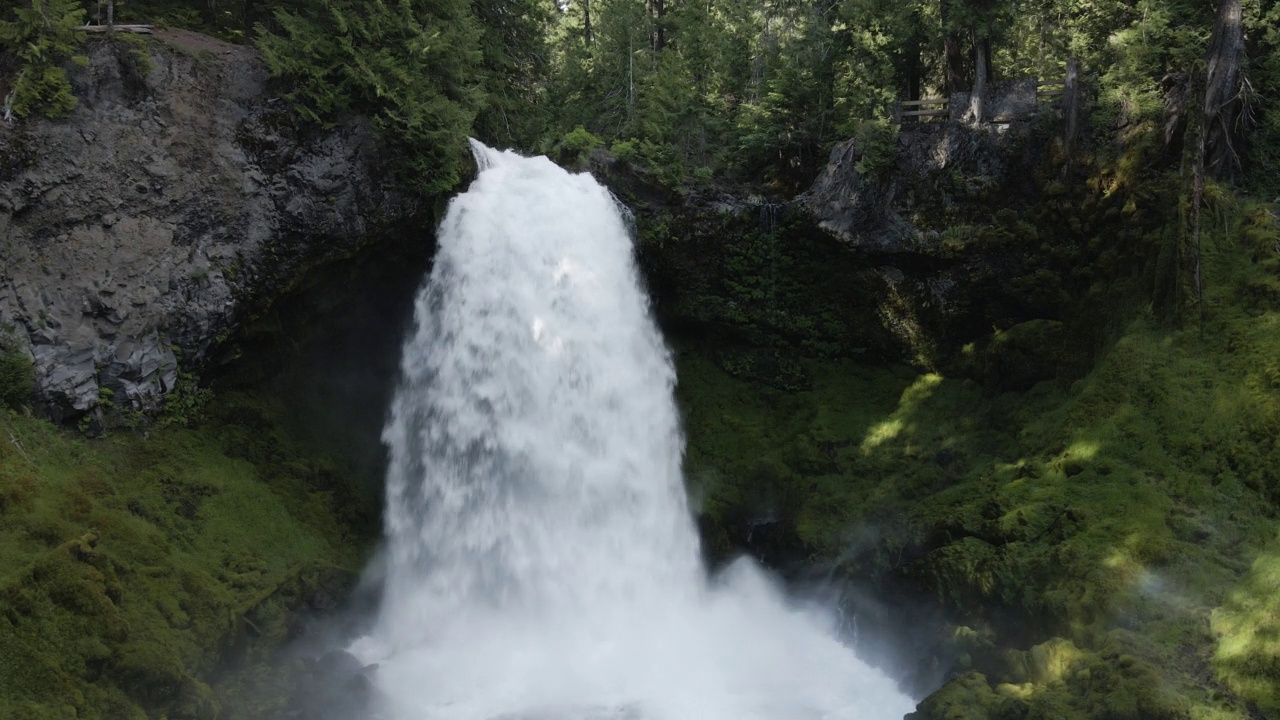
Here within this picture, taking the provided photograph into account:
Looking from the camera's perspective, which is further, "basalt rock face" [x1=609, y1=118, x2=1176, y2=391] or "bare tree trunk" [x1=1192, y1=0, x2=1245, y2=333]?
"basalt rock face" [x1=609, y1=118, x2=1176, y2=391]

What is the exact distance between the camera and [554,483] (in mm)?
13578

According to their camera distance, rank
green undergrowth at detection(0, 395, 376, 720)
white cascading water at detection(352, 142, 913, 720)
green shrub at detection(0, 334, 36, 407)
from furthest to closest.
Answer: white cascading water at detection(352, 142, 913, 720), green shrub at detection(0, 334, 36, 407), green undergrowth at detection(0, 395, 376, 720)

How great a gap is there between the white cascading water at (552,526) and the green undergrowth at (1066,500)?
1.49 m

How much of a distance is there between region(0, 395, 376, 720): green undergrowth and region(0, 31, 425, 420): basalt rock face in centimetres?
108

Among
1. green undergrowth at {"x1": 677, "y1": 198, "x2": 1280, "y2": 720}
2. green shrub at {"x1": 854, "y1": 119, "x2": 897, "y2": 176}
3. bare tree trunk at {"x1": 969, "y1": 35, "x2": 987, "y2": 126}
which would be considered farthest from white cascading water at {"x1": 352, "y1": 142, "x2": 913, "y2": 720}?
bare tree trunk at {"x1": 969, "y1": 35, "x2": 987, "y2": 126}

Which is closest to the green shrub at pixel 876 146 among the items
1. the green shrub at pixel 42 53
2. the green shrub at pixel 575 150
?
the green shrub at pixel 575 150

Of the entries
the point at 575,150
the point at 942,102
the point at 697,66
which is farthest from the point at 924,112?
the point at 697,66

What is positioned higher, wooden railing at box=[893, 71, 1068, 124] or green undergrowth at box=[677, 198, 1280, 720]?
wooden railing at box=[893, 71, 1068, 124]

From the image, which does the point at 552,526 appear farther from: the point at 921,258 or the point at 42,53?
the point at 42,53

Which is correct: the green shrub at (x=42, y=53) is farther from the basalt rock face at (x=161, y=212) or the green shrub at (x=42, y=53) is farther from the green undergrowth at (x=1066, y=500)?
the green undergrowth at (x=1066, y=500)

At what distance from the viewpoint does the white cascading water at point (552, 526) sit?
37.4 ft

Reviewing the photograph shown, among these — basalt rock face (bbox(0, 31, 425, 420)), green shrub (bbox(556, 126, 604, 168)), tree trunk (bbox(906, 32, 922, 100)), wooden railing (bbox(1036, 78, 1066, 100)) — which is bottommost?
basalt rock face (bbox(0, 31, 425, 420))

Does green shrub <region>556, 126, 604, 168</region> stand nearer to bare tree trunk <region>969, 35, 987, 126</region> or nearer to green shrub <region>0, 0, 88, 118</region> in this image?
bare tree trunk <region>969, 35, 987, 126</region>

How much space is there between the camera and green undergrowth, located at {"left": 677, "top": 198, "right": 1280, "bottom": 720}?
8.53 m
